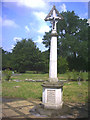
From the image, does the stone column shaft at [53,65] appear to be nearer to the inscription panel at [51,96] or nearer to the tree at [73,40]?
the inscription panel at [51,96]

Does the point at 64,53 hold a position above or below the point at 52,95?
above

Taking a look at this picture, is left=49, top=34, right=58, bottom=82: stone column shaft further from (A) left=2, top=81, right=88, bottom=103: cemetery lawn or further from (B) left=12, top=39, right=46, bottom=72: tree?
(B) left=12, top=39, right=46, bottom=72: tree

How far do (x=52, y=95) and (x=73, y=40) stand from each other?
25.4m

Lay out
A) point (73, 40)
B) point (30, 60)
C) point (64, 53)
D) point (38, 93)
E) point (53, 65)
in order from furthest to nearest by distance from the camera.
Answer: point (30, 60)
point (64, 53)
point (73, 40)
point (38, 93)
point (53, 65)

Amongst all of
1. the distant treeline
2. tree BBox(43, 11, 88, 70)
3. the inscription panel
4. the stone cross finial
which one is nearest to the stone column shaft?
the stone cross finial

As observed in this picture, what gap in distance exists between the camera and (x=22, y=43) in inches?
1594

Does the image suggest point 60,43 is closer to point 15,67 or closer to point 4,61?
point 15,67

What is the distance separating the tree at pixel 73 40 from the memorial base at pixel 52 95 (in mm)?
21807

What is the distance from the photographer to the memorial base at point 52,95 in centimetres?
559

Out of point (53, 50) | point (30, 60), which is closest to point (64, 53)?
point (30, 60)

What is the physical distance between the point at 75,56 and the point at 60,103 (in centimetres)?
A: 2794

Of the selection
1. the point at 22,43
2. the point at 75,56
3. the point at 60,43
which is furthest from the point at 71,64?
the point at 22,43

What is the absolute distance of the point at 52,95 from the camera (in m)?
5.62

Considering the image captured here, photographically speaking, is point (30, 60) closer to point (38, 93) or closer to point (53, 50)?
point (38, 93)
